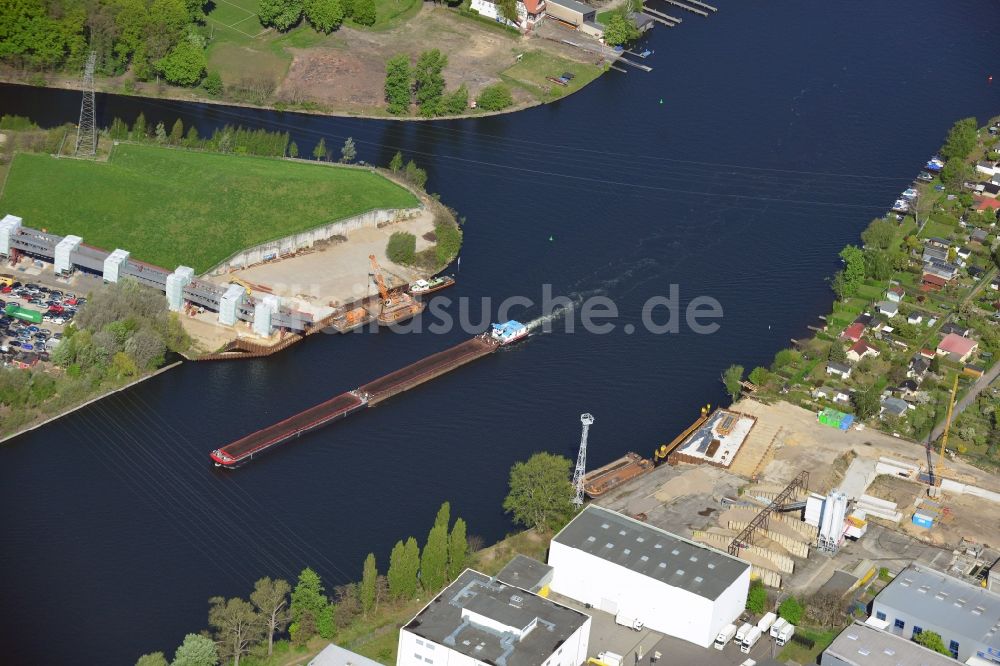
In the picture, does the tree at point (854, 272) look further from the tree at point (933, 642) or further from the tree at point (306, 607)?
the tree at point (306, 607)

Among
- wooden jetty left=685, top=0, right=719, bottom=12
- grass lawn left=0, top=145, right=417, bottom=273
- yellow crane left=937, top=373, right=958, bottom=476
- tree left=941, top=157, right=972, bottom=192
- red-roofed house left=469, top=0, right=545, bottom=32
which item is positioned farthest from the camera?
wooden jetty left=685, top=0, right=719, bottom=12

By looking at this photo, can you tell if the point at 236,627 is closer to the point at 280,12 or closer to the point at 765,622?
the point at 765,622

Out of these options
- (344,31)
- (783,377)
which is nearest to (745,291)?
(783,377)

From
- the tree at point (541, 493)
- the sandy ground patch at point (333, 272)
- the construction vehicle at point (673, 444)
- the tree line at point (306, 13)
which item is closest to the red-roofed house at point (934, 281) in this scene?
the construction vehicle at point (673, 444)

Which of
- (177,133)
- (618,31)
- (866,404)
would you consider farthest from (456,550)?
(618,31)

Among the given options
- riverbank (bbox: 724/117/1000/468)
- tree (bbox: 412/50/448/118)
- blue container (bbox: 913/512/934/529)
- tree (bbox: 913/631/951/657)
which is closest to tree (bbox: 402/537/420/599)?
tree (bbox: 913/631/951/657)

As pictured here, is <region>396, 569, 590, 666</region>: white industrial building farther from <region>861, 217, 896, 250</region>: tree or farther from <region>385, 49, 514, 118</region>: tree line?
<region>385, 49, 514, 118</region>: tree line

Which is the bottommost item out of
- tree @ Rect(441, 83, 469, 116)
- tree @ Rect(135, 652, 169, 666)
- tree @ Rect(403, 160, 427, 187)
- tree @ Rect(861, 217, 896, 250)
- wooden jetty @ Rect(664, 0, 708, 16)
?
tree @ Rect(135, 652, 169, 666)
